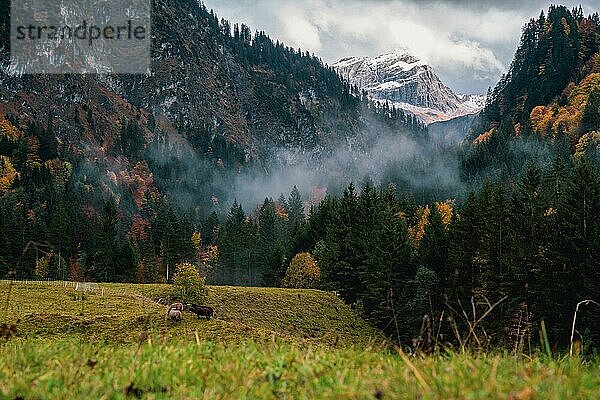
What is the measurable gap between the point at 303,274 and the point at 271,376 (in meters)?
73.4

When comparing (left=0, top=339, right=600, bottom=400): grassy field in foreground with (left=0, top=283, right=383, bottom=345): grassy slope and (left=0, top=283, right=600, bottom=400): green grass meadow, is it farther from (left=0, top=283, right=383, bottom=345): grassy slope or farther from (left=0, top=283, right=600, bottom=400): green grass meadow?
(left=0, top=283, right=383, bottom=345): grassy slope

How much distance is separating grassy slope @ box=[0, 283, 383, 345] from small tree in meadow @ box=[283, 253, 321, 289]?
10546mm

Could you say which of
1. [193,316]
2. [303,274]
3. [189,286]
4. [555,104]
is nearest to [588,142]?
[555,104]

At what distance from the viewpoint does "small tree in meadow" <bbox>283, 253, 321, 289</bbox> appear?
7712 centimetres

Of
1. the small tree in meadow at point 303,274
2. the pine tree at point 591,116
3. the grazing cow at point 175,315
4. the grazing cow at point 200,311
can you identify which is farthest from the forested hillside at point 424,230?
the grazing cow at point 200,311

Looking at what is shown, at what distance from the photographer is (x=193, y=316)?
111 ft

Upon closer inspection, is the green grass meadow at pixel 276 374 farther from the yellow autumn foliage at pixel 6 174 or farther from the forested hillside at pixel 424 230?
the yellow autumn foliage at pixel 6 174

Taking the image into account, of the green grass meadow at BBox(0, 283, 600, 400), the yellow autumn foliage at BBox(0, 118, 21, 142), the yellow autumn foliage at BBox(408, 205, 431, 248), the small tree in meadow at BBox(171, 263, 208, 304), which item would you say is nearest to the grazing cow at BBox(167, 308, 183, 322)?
the small tree in meadow at BBox(171, 263, 208, 304)

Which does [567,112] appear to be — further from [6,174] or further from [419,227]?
[6,174]

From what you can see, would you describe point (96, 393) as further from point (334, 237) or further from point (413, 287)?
point (334, 237)

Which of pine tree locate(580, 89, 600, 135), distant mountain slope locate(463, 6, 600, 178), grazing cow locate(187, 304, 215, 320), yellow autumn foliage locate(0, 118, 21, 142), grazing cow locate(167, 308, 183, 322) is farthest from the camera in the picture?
yellow autumn foliage locate(0, 118, 21, 142)

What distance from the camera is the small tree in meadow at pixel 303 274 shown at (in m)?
77.1

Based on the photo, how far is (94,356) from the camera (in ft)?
21.0

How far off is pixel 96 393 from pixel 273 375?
5.05ft
